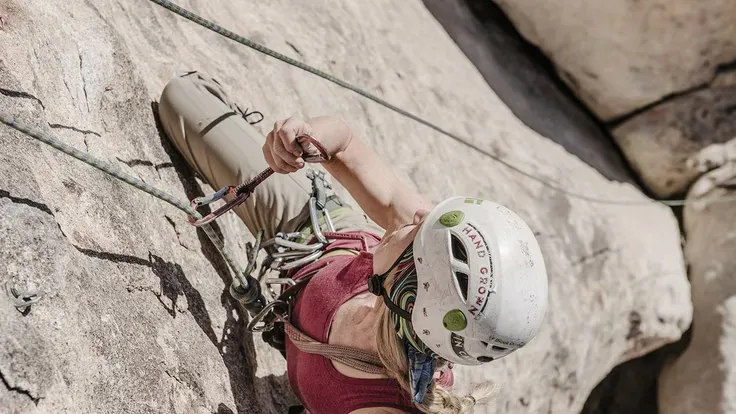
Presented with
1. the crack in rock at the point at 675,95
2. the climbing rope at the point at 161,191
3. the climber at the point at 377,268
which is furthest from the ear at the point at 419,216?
the crack in rock at the point at 675,95

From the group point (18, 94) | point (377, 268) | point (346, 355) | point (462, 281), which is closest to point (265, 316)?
point (346, 355)

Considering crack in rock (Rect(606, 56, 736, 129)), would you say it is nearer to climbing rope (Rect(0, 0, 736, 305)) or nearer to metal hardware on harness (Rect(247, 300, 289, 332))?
climbing rope (Rect(0, 0, 736, 305))

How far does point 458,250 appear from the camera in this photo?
5.81ft

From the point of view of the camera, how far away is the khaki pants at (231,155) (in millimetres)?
2555

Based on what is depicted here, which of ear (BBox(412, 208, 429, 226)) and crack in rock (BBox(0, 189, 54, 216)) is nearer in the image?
crack in rock (BBox(0, 189, 54, 216))

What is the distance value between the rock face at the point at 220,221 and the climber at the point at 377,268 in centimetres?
20

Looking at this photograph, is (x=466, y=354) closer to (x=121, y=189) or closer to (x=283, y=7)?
(x=121, y=189)

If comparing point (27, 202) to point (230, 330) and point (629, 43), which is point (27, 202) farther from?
point (629, 43)

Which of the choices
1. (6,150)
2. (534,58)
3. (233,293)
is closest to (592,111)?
(534,58)

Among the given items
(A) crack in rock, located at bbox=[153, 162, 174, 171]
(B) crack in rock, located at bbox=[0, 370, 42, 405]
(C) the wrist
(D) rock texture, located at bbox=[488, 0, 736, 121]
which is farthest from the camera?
(D) rock texture, located at bbox=[488, 0, 736, 121]

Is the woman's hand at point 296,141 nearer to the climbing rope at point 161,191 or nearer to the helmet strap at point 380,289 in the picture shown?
the climbing rope at point 161,191

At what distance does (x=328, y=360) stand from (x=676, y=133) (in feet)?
12.7

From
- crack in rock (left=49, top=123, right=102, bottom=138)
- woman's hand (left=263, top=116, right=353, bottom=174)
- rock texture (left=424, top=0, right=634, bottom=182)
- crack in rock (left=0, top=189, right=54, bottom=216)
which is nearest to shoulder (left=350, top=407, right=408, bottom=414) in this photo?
woman's hand (left=263, top=116, right=353, bottom=174)

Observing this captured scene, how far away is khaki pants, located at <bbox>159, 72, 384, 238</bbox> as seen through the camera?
2555mm
